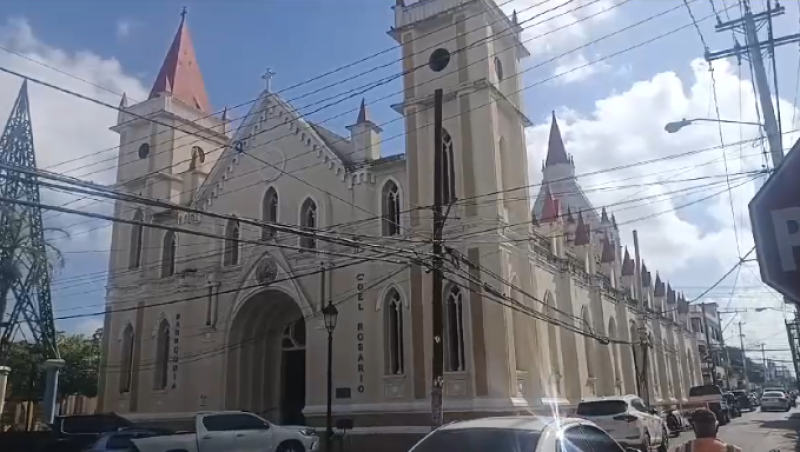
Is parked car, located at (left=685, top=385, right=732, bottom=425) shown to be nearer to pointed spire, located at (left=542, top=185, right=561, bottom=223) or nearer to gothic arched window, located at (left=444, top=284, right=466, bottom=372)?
Answer: pointed spire, located at (left=542, top=185, right=561, bottom=223)

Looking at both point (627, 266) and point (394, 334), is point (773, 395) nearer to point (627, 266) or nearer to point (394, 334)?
point (627, 266)

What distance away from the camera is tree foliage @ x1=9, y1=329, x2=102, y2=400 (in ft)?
134

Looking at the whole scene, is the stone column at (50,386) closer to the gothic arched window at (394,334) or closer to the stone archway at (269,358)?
the stone archway at (269,358)

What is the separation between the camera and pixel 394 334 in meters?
23.8

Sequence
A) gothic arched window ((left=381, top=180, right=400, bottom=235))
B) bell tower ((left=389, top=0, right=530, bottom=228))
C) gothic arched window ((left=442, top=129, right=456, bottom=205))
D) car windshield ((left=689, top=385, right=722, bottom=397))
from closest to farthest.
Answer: bell tower ((left=389, top=0, right=530, bottom=228))
gothic arched window ((left=442, top=129, right=456, bottom=205))
gothic arched window ((left=381, top=180, right=400, bottom=235))
car windshield ((left=689, top=385, right=722, bottom=397))

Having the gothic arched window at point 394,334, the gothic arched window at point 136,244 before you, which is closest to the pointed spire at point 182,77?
the gothic arched window at point 136,244

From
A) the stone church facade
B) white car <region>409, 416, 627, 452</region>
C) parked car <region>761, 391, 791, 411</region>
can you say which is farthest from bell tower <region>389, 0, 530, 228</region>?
parked car <region>761, 391, 791, 411</region>

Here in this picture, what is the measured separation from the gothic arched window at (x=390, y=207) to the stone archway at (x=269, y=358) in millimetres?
5039

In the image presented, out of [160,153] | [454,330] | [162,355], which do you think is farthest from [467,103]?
[162,355]

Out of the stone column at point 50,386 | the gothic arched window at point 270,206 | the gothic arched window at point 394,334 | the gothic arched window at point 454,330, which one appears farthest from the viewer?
the gothic arched window at point 270,206

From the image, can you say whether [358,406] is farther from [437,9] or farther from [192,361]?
[437,9]

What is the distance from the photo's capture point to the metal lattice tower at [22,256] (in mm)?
24328

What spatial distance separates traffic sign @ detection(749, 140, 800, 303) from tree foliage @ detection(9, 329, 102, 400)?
4051 centimetres

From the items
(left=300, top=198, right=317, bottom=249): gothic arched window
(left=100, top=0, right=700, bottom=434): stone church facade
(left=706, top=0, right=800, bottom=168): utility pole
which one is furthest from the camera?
(left=300, top=198, right=317, bottom=249): gothic arched window
